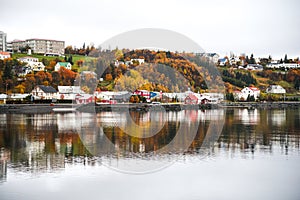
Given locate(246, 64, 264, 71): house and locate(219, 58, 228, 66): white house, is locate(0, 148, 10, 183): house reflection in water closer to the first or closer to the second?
locate(246, 64, 264, 71): house

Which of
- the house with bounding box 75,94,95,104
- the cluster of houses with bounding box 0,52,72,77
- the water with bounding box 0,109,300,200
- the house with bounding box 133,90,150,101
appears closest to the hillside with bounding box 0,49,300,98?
the cluster of houses with bounding box 0,52,72,77

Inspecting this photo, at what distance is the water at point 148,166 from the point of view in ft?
29.7

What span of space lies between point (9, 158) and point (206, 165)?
5.83 meters

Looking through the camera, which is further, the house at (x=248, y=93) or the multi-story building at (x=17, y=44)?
the multi-story building at (x=17, y=44)

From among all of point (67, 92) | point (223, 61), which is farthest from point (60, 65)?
point (223, 61)

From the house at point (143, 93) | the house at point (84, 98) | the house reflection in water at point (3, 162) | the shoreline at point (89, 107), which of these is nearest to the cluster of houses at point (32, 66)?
the house at point (84, 98)

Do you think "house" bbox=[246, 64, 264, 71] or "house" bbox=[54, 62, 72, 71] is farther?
"house" bbox=[246, 64, 264, 71]

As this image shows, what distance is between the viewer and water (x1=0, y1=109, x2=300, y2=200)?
9.04 metres

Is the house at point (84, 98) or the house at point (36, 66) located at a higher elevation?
the house at point (36, 66)

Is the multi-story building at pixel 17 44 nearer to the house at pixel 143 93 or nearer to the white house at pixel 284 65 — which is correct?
the house at pixel 143 93

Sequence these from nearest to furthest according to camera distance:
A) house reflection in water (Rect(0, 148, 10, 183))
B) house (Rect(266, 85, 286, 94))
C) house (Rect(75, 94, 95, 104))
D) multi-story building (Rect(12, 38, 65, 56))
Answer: house reflection in water (Rect(0, 148, 10, 183)), house (Rect(75, 94, 95, 104)), house (Rect(266, 85, 286, 94)), multi-story building (Rect(12, 38, 65, 56))

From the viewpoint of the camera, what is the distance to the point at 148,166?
11469mm

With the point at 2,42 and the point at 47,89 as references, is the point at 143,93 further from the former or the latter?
the point at 2,42

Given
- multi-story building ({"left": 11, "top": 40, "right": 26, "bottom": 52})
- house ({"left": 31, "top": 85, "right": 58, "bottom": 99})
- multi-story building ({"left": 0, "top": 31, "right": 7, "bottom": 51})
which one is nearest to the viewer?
house ({"left": 31, "top": 85, "right": 58, "bottom": 99})
